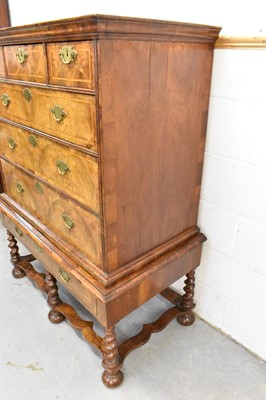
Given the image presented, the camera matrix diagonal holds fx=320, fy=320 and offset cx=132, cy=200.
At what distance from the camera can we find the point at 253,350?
1.52 m

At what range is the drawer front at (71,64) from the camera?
2.83 ft

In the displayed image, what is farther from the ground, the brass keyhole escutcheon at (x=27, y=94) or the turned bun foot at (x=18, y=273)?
the brass keyhole escutcheon at (x=27, y=94)

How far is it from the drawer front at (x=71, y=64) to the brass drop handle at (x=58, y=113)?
8 cm

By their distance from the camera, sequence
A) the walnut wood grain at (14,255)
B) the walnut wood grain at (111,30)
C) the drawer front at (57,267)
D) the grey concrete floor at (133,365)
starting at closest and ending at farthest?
the walnut wood grain at (111,30), the drawer front at (57,267), the grey concrete floor at (133,365), the walnut wood grain at (14,255)

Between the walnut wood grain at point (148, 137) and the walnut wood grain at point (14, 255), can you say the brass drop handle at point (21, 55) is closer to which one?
the walnut wood grain at point (148, 137)

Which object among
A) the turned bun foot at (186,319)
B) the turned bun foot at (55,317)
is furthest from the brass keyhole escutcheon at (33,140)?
the turned bun foot at (186,319)

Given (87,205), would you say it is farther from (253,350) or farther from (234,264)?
(253,350)

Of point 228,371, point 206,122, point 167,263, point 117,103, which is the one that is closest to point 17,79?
point 117,103

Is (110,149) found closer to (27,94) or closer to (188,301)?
(27,94)

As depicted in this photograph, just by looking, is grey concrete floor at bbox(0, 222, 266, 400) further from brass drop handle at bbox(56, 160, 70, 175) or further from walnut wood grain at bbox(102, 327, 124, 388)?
brass drop handle at bbox(56, 160, 70, 175)

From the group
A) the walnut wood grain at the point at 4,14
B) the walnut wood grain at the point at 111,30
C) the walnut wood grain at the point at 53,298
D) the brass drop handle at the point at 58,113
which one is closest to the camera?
the walnut wood grain at the point at 111,30

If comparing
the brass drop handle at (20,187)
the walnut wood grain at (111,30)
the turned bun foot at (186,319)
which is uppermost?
the walnut wood grain at (111,30)

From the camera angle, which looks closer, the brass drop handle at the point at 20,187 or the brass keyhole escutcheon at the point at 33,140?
the brass keyhole escutcheon at the point at 33,140

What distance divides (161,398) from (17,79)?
1.42m
